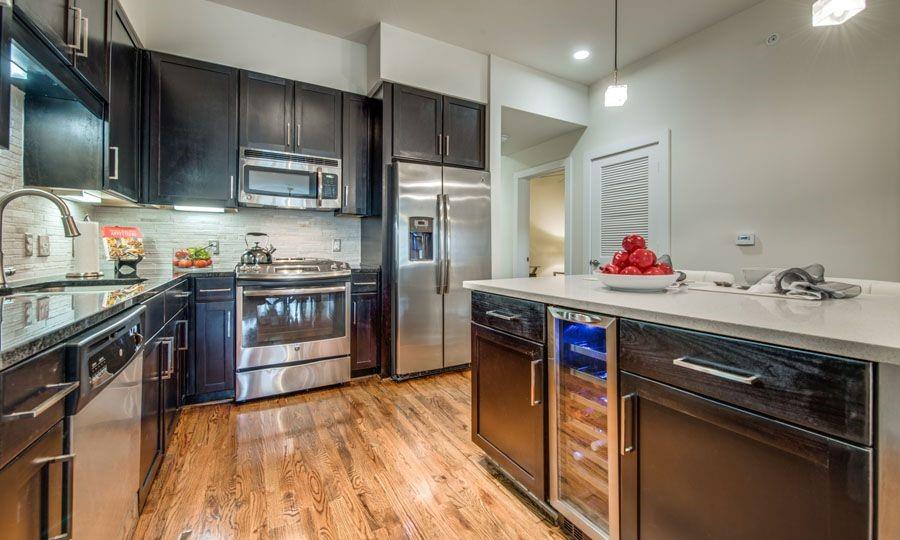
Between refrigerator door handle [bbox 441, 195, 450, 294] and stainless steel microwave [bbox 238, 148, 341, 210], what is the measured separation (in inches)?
36.3

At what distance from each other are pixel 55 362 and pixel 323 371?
2289mm

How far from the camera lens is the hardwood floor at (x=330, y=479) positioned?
59.0 inches

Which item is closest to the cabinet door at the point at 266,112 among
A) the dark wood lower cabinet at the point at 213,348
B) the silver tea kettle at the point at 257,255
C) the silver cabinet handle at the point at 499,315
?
the silver tea kettle at the point at 257,255

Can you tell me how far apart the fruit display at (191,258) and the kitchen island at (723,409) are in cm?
259

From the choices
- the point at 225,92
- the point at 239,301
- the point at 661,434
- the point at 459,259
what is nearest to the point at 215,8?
the point at 225,92

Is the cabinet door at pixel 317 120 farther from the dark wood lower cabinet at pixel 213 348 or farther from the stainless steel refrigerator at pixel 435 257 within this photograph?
the dark wood lower cabinet at pixel 213 348

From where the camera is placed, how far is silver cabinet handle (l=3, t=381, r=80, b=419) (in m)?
0.65

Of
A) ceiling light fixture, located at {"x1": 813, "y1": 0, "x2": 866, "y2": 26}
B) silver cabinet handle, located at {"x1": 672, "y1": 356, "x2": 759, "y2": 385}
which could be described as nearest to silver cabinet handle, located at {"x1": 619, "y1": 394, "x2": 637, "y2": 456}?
silver cabinet handle, located at {"x1": 672, "y1": 356, "x2": 759, "y2": 385}

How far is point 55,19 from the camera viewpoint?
1488mm

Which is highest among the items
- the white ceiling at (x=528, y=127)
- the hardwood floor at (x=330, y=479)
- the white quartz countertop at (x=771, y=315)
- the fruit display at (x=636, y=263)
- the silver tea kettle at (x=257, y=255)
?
the white ceiling at (x=528, y=127)

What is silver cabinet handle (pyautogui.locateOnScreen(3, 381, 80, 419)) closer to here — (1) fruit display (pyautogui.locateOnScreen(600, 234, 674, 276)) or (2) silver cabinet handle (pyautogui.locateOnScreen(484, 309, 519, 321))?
(2) silver cabinet handle (pyautogui.locateOnScreen(484, 309, 519, 321))

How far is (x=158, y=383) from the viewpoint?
1710 millimetres

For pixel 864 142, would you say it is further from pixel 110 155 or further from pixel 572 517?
pixel 110 155

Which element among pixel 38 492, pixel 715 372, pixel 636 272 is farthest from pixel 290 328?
pixel 715 372
